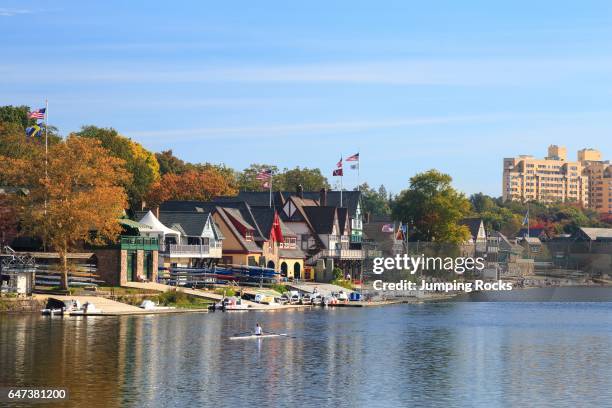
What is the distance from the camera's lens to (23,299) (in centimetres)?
9344

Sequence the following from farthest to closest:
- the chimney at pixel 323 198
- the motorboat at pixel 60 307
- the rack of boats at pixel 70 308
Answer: the chimney at pixel 323 198, the rack of boats at pixel 70 308, the motorboat at pixel 60 307

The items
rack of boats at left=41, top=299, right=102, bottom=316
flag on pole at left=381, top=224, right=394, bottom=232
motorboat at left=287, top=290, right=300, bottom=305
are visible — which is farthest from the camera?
flag on pole at left=381, top=224, right=394, bottom=232

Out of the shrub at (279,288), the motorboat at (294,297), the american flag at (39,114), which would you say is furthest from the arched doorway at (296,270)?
the american flag at (39,114)

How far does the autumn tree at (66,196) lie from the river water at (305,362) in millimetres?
11286

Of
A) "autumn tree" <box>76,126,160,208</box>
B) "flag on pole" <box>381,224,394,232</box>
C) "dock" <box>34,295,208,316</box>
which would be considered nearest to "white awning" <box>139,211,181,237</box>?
"dock" <box>34,295,208,316</box>

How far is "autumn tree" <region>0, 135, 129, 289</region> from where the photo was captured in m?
99.8

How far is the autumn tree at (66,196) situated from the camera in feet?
327

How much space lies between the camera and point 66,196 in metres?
100

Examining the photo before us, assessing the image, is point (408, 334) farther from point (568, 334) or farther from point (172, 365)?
point (172, 365)

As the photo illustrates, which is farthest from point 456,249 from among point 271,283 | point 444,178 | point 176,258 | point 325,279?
point 176,258

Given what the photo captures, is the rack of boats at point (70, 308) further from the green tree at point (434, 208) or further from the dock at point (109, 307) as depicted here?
the green tree at point (434, 208)

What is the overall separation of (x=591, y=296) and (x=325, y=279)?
2202 inches

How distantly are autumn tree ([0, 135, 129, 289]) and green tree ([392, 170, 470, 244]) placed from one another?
281 feet

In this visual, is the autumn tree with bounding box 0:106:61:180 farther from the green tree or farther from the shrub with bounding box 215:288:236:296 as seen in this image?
the green tree
